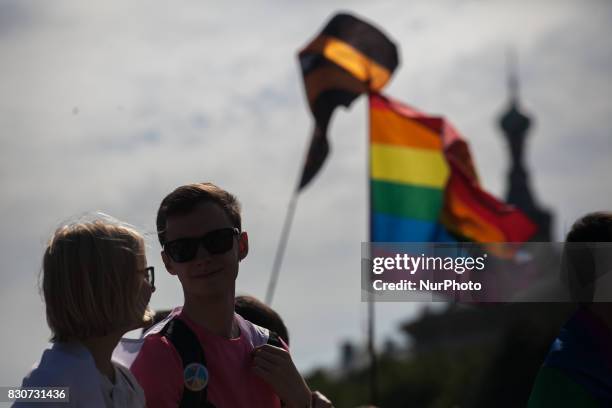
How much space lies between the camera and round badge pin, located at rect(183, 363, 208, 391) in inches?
130

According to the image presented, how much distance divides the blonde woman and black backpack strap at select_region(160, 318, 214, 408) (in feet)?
0.53

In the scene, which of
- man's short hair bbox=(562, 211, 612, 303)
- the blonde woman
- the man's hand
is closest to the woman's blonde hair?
the blonde woman

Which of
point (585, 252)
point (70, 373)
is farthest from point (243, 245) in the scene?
point (585, 252)

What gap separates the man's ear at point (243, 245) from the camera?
3559 mm

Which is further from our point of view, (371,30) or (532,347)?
(532,347)

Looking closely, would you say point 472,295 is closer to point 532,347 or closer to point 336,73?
point 336,73

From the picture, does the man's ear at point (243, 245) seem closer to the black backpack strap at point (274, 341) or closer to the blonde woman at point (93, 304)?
the black backpack strap at point (274, 341)

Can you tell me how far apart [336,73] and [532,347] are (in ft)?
119

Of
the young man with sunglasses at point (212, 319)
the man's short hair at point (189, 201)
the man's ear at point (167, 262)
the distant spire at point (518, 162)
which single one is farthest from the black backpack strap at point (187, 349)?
the distant spire at point (518, 162)

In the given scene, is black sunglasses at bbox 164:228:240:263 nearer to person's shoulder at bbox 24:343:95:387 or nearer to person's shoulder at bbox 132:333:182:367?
person's shoulder at bbox 132:333:182:367

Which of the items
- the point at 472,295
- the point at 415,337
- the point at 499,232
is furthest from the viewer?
the point at 415,337

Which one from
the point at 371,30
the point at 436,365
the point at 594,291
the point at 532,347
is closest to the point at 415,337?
the point at 436,365

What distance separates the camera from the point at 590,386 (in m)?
3.75

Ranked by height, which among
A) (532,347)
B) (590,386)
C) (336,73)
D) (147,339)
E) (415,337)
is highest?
(336,73)
